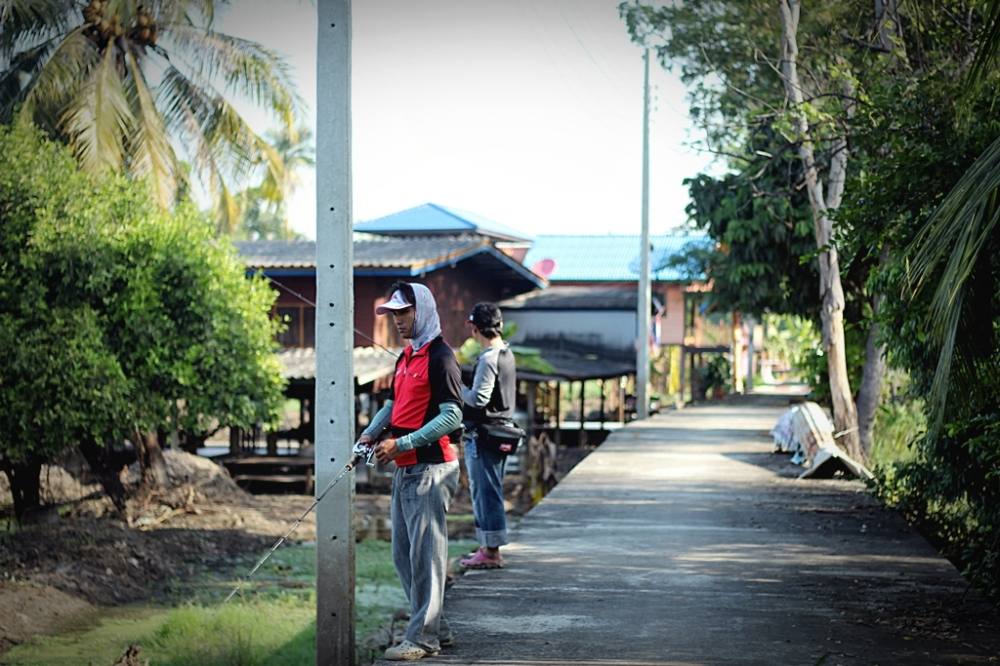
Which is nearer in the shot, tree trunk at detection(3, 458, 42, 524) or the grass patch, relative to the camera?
the grass patch

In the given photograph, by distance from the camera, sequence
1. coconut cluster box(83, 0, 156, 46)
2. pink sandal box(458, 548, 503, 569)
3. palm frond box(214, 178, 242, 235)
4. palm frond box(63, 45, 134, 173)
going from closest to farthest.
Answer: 1. pink sandal box(458, 548, 503, 569)
2. palm frond box(63, 45, 134, 173)
3. coconut cluster box(83, 0, 156, 46)
4. palm frond box(214, 178, 242, 235)

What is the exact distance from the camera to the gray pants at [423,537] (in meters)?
6.27

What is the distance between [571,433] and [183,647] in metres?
24.6

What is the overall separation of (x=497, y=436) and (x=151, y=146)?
13.2 meters

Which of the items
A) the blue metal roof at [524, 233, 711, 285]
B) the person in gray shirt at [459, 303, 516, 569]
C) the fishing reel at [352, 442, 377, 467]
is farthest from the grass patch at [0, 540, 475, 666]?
the blue metal roof at [524, 233, 711, 285]

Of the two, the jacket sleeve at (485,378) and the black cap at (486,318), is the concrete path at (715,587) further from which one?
the black cap at (486,318)

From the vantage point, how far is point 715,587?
848 cm

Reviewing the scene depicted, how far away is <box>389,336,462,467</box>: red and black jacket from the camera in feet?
20.6

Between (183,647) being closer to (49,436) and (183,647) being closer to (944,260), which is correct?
(49,436)

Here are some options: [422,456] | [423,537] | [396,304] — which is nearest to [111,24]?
[396,304]

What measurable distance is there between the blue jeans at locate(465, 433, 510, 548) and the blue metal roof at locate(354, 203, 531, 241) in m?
28.4

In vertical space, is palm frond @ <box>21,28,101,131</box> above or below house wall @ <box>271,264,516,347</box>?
above

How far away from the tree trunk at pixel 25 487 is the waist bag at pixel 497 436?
10.6 meters

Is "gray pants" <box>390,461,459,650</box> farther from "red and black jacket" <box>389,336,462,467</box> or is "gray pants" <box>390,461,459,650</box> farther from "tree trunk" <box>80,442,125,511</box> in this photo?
"tree trunk" <box>80,442,125,511</box>
